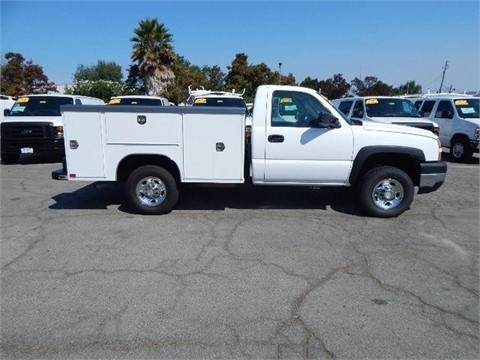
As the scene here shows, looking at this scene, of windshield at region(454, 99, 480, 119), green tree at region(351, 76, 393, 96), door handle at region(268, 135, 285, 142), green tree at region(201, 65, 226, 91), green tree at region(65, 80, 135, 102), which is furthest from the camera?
green tree at region(201, 65, 226, 91)

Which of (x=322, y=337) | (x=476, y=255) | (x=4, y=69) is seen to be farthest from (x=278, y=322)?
(x=4, y=69)

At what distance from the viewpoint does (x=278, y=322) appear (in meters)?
3.16

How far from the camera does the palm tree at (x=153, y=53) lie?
3338 cm

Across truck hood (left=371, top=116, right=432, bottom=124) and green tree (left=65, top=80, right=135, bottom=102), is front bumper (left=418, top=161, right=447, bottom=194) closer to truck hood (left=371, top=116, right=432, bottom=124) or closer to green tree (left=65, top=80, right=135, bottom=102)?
truck hood (left=371, top=116, right=432, bottom=124)

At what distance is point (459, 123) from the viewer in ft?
39.2

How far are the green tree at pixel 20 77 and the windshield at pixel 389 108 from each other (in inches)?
1689

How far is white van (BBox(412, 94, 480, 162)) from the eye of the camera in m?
11.5

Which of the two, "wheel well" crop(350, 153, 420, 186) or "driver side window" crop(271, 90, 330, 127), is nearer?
"driver side window" crop(271, 90, 330, 127)

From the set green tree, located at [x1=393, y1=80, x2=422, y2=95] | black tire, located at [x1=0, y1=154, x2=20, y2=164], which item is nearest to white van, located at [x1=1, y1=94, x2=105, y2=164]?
black tire, located at [x1=0, y1=154, x2=20, y2=164]

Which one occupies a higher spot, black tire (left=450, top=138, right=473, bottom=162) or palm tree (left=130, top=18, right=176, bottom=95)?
A: palm tree (left=130, top=18, right=176, bottom=95)

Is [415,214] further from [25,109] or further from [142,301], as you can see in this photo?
[25,109]

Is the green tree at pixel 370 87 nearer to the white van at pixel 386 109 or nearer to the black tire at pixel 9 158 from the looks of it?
the white van at pixel 386 109

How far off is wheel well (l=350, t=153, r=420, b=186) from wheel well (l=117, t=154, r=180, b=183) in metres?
2.74

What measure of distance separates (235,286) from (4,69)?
50.9 m
